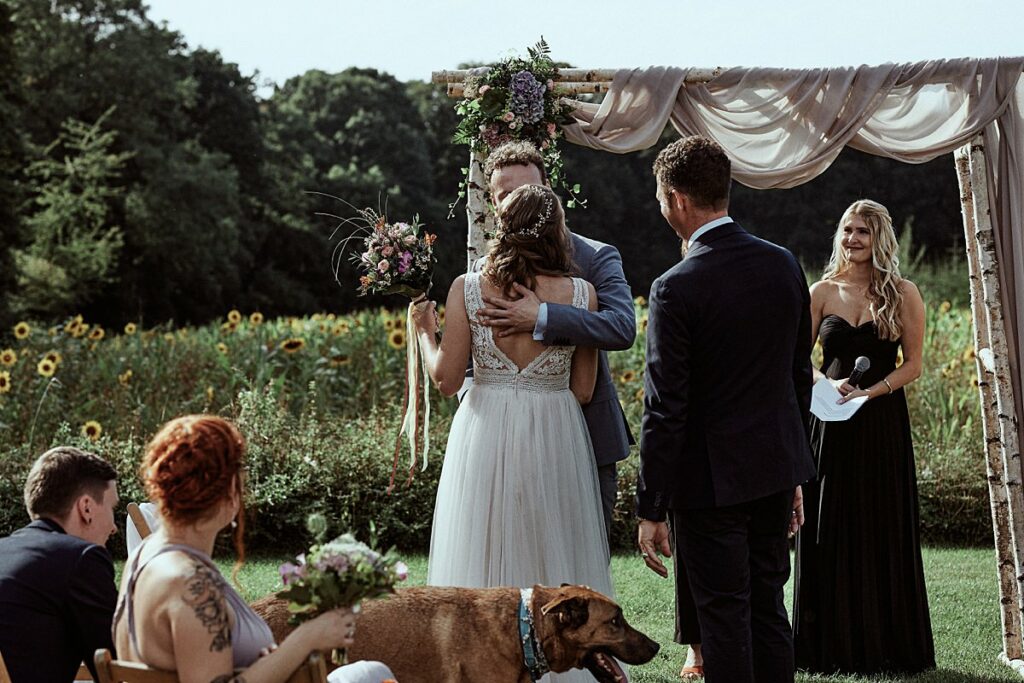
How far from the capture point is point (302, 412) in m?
9.70

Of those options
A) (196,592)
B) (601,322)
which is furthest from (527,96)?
(196,592)

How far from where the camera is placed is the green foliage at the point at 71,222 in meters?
25.9

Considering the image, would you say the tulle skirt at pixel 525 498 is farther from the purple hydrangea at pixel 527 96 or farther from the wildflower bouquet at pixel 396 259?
the purple hydrangea at pixel 527 96

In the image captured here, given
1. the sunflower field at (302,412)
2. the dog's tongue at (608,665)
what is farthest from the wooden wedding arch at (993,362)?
the sunflower field at (302,412)

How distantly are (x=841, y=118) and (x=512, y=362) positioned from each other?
2.37 meters

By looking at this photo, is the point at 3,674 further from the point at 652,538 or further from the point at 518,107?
the point at 518,107

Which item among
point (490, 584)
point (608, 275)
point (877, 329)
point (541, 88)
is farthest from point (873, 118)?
point (490, 584)

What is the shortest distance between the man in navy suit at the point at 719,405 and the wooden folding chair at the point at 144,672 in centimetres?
148

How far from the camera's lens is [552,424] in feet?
14.3

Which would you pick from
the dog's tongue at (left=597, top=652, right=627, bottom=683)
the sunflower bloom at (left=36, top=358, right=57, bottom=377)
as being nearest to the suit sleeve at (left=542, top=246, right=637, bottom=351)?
the dog's tongue at (left=597, top=652, right=627, bottom=683)

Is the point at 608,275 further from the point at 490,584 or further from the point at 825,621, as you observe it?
the point at 825,621

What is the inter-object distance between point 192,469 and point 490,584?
1912 millimetres

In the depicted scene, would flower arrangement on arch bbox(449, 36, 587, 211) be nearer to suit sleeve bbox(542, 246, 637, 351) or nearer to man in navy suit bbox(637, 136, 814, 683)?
suit sleeve bbox(542, 246, 637, 351)

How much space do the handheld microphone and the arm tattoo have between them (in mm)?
3655
